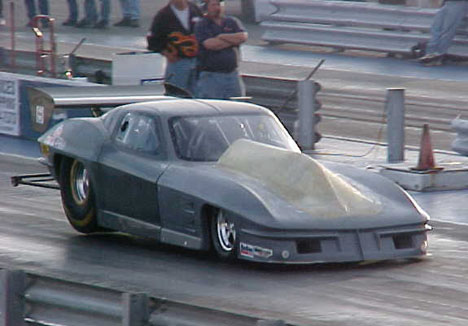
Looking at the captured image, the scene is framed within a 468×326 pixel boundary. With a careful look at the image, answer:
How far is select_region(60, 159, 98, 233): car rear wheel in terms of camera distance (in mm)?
10508

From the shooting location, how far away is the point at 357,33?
24.6 meters

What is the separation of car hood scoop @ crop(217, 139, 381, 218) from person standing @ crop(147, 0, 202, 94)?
214 inches

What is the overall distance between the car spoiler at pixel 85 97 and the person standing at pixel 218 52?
225 cm

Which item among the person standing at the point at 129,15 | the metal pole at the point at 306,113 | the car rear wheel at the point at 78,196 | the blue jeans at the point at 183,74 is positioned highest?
the car rear wheel at the point at 78,196

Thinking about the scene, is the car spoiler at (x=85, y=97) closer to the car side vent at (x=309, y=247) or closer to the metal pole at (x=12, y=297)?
the car side vent at (x=309, y=247)

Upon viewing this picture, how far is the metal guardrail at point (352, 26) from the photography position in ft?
78.0

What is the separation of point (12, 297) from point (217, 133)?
387 centimetres

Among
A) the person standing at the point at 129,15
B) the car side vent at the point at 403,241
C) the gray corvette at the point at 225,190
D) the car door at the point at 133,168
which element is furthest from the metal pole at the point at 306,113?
the person standing at the point at 129,15

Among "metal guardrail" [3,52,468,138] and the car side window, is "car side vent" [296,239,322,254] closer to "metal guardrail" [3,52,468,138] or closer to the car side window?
the car side window

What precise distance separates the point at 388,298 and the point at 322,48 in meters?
17.9

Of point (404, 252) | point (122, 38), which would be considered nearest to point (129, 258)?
point (404, 252)

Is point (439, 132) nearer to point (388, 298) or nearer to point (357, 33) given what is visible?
point (357, 33)

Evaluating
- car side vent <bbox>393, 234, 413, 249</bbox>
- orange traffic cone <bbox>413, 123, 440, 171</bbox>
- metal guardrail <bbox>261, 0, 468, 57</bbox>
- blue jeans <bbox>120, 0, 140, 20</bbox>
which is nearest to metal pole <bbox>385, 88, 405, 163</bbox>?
orange traffic cone <bbox>413, 123, 440, 171</bbox>

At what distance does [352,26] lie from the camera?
24.8 meters
